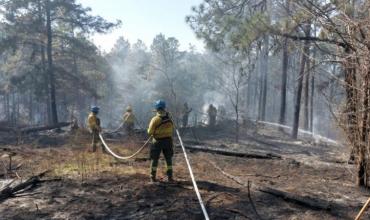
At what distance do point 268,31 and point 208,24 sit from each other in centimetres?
466

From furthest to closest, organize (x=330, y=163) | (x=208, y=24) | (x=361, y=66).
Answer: (x=208, y=24), (x=330, y=163), (x=361, y=66)

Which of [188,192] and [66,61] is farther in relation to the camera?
[66,61]

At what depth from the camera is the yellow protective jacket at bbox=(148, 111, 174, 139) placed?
373 inches

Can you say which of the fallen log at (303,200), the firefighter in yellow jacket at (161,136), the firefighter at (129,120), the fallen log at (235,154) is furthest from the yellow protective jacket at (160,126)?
the firefighter at (129,120)

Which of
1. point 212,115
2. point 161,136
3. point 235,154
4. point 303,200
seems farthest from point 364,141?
point 212,115

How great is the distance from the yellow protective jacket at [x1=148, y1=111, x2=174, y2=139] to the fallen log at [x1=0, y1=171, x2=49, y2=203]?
9.45 feet

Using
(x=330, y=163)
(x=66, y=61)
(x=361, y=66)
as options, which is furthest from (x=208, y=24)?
(x=66, y=61)

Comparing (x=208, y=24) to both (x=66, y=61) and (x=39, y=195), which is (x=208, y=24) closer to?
(x=39, y=195)

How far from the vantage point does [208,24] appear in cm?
1819

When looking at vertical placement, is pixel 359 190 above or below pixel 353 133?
below

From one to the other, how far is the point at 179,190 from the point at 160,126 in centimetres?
164

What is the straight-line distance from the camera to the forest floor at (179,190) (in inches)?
294

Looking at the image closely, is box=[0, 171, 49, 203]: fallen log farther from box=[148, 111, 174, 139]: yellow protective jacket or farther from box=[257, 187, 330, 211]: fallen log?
box=[257, 187, 330, 211]: fallen log

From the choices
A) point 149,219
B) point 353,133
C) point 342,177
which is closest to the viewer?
point 149,219
